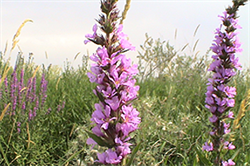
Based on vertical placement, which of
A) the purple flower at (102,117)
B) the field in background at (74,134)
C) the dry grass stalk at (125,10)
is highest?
the dry grass stalk at (125,10)

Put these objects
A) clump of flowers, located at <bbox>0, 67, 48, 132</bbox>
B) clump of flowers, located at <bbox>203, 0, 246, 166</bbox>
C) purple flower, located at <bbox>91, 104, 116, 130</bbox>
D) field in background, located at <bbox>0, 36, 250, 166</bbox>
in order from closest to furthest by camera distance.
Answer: purple flower, located at <bbox>91, 104, 116, 130</bbox> → clump of flowers, located at <bbox>203, 0, 246, 166</bbox> → field in background, located at <bbox>0, 36, 250, 166</bbox> → clump of flowers, located at <bbox>0, 67, 48, 132</bbox>

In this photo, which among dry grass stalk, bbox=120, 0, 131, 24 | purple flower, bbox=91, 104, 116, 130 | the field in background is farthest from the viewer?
the field in background

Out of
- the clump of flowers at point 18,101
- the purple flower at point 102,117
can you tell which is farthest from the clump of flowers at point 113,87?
the clump of flowers at point 18,101

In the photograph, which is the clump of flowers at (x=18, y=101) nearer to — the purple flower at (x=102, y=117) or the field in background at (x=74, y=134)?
the field in background at (x=74, y=134)

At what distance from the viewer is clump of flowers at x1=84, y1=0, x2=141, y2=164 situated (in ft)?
5.34

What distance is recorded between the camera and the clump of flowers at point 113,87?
5.34 ft

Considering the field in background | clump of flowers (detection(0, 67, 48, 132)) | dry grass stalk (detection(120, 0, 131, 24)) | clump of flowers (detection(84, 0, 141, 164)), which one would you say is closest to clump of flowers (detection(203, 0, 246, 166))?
the field in background

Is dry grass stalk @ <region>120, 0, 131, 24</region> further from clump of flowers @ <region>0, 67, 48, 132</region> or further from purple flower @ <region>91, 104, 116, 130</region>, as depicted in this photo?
clump of flowers @ <region>0, 67, 48, 132</region>

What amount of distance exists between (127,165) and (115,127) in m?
0.24

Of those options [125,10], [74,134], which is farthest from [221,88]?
[74,134]

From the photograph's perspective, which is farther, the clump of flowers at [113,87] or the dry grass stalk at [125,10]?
the dry grass stalk at [125,10]

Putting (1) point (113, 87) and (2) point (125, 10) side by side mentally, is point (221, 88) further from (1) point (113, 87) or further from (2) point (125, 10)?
(1) point (113, 87)

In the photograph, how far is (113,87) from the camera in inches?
65.1

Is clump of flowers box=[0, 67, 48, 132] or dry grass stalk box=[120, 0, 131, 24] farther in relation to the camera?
clump of flowers box=[0, 67, 48, 132]
